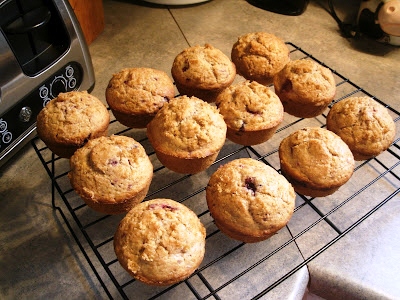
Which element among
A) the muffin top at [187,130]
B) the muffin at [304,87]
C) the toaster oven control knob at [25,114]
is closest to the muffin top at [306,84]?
the muffin at [304,87]

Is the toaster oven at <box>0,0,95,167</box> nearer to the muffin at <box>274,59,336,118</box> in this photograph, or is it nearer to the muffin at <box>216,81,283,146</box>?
the muffin at <box>216,81,283,146</box>

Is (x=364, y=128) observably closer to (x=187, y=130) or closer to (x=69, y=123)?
(x=187, y=130)

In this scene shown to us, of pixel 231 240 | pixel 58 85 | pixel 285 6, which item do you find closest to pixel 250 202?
pixel 231 240

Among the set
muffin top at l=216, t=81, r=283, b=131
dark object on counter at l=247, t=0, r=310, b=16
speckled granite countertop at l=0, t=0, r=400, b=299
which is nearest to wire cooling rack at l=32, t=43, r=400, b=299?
speckled granite countertop at l=0, t=0, r=400, b=299

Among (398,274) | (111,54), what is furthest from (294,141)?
(111,54)

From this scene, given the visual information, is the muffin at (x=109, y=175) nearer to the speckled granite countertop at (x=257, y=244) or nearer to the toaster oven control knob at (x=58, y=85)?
the speckled granite countertop at (x=257, y=244)

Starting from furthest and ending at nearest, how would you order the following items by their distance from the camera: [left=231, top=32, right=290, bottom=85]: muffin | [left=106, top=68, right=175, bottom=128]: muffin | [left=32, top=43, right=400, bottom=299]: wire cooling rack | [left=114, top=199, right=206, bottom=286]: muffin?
[left=231, top=32, right=290, bottom=85]: muffin → [left=106, top=68, right=175, bottom=128]: muffin → [left=32, top=43, right=400, bottom=299]: wire cooling rack → [left=114, top=199, right=206, bottom=286]: muffin

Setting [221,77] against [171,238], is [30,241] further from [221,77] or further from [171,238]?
[221,77]
